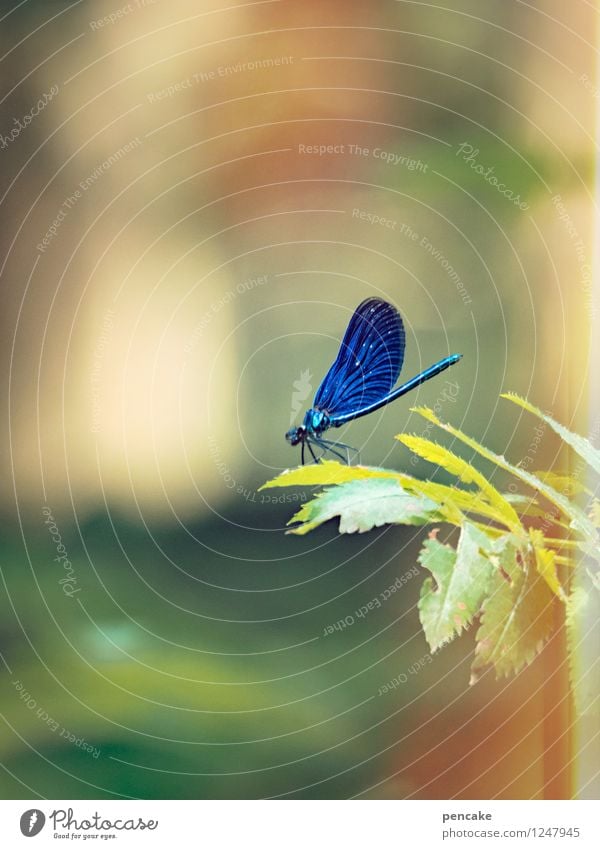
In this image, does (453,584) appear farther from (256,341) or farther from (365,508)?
(256,341)

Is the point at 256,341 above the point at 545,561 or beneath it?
above
